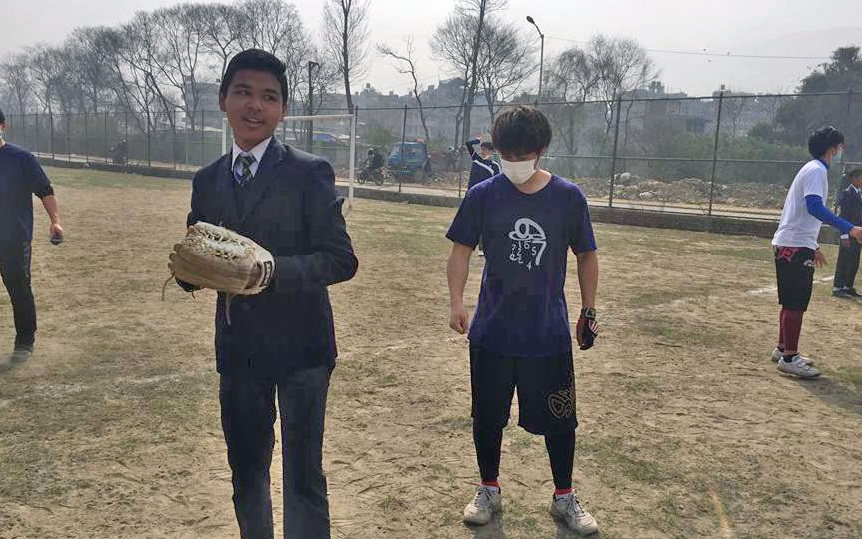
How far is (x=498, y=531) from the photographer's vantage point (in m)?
3.05

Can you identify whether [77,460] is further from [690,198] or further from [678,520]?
[690,198]

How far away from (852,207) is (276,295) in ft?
29.3

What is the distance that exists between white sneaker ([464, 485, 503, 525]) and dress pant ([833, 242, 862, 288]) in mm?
7314

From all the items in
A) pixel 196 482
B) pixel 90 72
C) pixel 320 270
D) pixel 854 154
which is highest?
pixel 90 72

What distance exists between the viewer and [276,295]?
2.18 m

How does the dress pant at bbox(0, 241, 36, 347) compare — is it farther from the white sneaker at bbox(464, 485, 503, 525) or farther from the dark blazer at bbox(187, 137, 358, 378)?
the white sneaker at bbox(464, 485, 503, 525)

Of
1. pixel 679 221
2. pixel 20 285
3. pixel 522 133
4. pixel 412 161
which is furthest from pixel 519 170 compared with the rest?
pixel 412 161

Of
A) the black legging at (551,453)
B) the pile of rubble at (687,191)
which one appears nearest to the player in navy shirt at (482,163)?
the black legging at (551,453)

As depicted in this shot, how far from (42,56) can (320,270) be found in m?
77.1

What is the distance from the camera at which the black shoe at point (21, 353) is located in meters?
5.17

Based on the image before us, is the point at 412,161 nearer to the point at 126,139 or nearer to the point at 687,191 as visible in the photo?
the point at 687,191

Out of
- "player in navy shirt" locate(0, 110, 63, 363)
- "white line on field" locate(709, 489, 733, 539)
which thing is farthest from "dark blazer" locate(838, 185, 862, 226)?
"player in navy shirt" locate(0, 110, 63, 363)

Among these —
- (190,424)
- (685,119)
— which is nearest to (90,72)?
(685,119)

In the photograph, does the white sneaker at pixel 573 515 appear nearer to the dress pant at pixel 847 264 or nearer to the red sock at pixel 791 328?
the red sock at pixel 791 328
